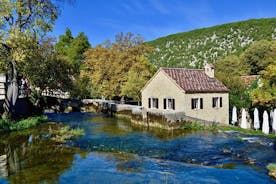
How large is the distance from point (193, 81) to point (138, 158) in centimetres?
1628

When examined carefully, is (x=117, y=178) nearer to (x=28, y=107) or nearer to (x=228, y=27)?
(x=28, y=107)

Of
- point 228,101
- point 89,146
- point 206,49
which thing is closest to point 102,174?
point 89,146

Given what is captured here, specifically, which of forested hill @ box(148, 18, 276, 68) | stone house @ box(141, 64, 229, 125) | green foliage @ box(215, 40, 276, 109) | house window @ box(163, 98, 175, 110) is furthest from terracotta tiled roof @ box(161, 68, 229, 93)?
forested hill @ box(148, 18, 276, 68)

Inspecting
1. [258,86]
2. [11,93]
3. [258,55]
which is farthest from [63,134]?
[258,55]

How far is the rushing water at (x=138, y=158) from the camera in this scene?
12.3 metres

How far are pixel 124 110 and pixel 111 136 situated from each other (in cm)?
1335

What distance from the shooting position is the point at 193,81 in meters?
30.1

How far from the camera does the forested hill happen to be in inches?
3762

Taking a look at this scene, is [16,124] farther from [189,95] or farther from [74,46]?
[74,46]

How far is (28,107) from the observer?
3241 centimetres

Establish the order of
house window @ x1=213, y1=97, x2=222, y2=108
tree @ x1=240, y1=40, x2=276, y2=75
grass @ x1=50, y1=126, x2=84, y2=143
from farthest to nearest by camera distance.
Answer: tree @ x1=240, y1=40, x2=276, y2=75 < house window @ x1=213, y1=97, x2=222, y2=108 < grass @ x1=50, y1=126, x2=84, y2=143

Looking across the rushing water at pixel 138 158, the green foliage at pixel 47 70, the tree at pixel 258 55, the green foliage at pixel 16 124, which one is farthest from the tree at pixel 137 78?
the tree at pixel 258 55

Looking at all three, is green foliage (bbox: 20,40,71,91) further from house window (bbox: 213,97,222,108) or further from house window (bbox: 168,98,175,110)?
house window (bbox: 213,97,222,108)

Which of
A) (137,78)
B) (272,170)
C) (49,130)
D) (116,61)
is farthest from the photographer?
(116,61)
